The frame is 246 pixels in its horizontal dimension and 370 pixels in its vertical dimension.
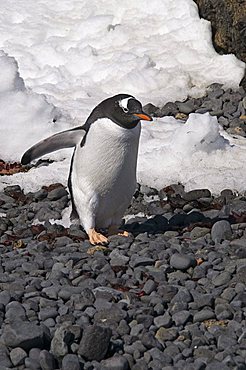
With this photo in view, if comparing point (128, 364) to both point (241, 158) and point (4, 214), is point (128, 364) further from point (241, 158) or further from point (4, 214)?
point (241, 158)

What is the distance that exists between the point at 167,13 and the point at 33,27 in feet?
5.88

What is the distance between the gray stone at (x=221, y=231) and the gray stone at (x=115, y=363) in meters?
1.86

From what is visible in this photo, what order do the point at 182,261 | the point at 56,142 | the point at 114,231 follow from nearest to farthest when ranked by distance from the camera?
the point at 182,261, the point at 114,231, the point at 56,142

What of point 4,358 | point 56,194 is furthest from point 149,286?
point 56,194

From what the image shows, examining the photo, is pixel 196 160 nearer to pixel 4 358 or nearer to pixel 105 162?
pixel 105 162

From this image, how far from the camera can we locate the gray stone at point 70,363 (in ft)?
12.7

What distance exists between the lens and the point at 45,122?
28.7 feet

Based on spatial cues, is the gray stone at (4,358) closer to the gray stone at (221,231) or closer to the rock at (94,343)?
the rock at (94,343)

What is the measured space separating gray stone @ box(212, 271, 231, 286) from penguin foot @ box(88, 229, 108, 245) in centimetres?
109

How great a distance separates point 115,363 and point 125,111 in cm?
213

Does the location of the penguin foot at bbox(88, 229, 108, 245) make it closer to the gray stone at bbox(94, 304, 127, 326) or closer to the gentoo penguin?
the gentoo penguin

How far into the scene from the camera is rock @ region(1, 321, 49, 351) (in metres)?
3.96

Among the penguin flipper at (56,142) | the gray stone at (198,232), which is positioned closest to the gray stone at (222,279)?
the gray stone at (198,232)

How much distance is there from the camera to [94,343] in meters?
3.98
